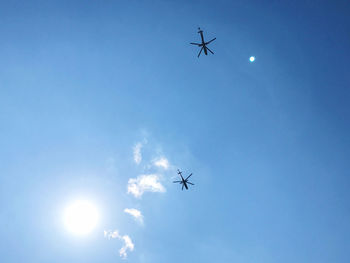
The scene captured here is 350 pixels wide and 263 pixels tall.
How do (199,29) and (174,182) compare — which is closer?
(199,29)

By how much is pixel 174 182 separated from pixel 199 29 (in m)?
35.1

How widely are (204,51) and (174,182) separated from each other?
31143 mm

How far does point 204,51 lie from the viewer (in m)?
47.6

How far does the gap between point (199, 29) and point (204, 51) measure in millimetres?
4487

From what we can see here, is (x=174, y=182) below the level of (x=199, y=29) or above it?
below

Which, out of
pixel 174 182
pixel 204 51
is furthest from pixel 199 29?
pixel 174 182

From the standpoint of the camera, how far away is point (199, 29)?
46.2 m

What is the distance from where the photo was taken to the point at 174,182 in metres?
54.3

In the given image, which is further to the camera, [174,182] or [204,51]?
[174,182]

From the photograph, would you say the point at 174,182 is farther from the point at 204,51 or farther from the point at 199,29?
the point at 199,29

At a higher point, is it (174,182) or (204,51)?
(204,51)
